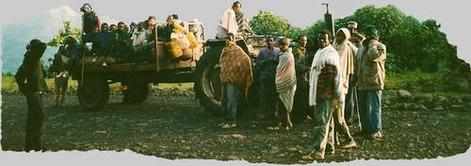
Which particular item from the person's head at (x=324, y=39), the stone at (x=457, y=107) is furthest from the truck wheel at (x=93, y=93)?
the stone at (x=457, y=107)

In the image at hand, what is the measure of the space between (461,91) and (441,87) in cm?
20

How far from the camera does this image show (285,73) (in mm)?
9031

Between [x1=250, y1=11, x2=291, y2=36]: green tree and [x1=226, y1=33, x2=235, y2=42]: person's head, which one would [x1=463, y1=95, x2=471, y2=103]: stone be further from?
[x1=226, y1=33, x2=235, y2=42]: person's head

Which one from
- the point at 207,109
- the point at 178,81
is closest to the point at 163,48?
the point at 178,81

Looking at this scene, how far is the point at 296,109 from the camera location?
30.1 feet

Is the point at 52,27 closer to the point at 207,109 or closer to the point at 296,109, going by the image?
the point at 207,109

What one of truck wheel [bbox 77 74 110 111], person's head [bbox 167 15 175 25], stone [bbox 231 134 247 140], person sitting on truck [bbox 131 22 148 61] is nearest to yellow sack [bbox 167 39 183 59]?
person sitting on truck [bbox 131 22 148 61]

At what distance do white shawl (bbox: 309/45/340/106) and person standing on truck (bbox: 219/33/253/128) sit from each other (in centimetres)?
121

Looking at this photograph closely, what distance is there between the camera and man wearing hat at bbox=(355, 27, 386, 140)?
859 centimetres

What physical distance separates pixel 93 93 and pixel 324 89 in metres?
3.00

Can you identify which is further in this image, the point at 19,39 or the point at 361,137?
the point at 19,39

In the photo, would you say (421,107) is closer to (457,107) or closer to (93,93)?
(457,107)

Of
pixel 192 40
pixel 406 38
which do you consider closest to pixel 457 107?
pixel 406 38

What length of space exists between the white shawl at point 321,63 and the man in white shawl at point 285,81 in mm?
737
